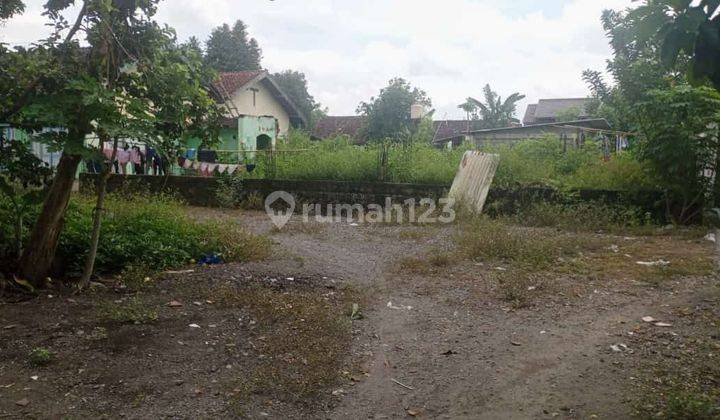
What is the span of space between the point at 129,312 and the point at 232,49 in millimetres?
27204

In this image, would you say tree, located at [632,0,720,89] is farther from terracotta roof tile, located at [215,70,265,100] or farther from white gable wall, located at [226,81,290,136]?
terracotta roof tile, located at [215,70,265,100]

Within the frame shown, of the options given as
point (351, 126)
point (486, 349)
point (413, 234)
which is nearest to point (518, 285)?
point (486, 349)

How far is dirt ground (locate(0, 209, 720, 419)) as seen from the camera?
3.12m

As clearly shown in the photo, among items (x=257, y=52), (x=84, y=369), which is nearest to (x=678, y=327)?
(x=84, y=369)

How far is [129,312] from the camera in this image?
4.23m

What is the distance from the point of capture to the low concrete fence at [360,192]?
9.13 m

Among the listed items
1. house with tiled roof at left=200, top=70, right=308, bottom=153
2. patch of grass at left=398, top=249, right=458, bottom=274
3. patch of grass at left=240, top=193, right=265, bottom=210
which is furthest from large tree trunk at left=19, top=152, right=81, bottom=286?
house with tiled roof at left=200, top=70, right=308, bottom=153

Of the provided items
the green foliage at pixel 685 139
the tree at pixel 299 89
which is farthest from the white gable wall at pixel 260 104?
the green foliage at pixel 685 139

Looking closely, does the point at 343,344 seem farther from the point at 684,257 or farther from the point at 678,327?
the point at 684,257

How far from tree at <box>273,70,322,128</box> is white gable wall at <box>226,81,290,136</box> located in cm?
358

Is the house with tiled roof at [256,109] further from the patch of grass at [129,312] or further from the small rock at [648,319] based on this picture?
the small rock at [648,319]

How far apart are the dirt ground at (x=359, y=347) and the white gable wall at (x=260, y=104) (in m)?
16.7

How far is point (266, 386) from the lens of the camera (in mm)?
3279

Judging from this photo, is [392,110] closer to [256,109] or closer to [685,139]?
[256,109]
